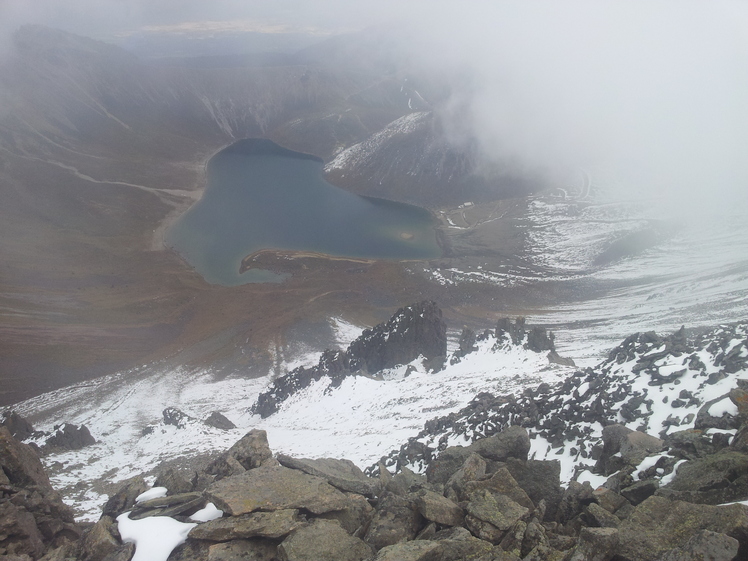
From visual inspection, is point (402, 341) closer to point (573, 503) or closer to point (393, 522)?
point (573, 503)

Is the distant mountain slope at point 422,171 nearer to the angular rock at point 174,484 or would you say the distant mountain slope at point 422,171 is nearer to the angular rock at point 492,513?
the angular rock at point 174,484

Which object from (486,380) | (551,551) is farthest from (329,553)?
(486,380)

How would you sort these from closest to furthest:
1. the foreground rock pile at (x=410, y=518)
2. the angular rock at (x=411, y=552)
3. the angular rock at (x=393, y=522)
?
the foreground rock pile at (x=410, y=518) < the angular rock at (x=411, y=552) < the angular rock at (x=393, y=522)

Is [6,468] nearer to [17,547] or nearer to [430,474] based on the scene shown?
[17,547]

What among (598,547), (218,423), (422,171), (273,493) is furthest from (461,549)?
(422,171)

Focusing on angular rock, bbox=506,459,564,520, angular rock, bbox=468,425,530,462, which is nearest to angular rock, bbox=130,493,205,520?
angular rock, bbox=468,425,530,462

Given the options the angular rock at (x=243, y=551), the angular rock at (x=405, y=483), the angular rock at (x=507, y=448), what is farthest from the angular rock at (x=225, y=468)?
the angular rock at (x=507, y=448)
